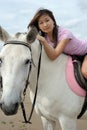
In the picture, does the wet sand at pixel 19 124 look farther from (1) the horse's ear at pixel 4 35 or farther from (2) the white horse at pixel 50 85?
(1) the horse's ear at pixel 4 35

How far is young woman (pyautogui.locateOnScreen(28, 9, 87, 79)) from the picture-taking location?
143 inches

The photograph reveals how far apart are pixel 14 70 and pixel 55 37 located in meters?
0.93

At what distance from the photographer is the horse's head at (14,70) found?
2971 mm

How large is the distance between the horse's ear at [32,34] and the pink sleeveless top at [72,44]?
54 centimetres

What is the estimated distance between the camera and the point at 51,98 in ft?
11.8

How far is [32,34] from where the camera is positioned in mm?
3219

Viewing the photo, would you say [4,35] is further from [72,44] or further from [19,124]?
[19,124]

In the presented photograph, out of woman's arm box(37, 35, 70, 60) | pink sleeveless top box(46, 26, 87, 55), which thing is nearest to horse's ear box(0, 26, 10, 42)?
woman's arm box(37, 35, 70, 60)

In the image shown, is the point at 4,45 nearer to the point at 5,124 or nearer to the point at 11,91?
the point at 11,91

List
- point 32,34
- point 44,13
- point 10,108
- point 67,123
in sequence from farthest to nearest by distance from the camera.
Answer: point 44,13
point 67,123
point 32,34
point 10,108

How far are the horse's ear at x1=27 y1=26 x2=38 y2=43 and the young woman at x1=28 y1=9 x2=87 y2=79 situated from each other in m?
0.33

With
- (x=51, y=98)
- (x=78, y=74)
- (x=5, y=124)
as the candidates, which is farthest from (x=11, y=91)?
(x=5, y=124)

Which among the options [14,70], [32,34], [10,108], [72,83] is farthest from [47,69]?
[10,108]

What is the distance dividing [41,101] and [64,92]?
273mm
